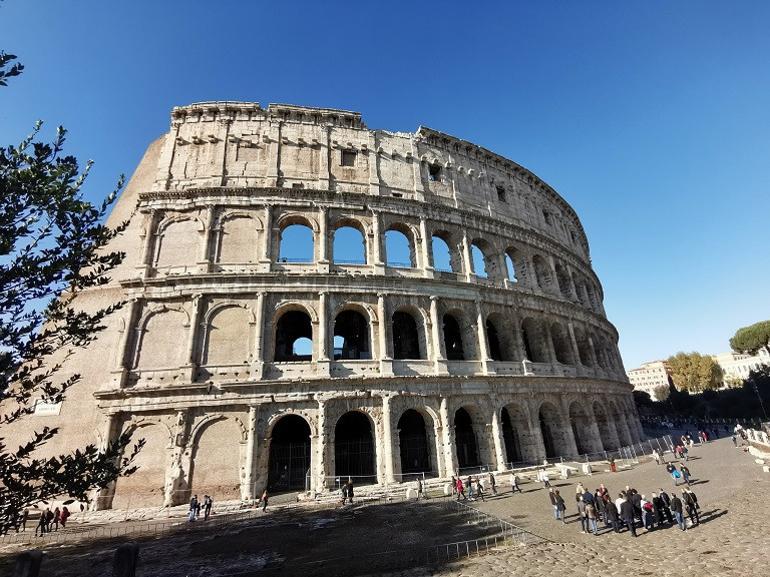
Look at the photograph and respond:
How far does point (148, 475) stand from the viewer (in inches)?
567

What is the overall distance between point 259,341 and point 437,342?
8272 millimetres

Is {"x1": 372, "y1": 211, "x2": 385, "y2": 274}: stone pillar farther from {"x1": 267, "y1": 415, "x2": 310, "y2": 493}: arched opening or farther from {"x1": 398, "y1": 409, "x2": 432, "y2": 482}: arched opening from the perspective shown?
{"x1": 267, "y1": 415, "x2": 310, "y2": 493}: arched opening

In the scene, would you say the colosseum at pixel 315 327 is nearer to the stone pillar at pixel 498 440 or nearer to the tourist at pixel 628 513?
the stone pillar at pixel 498 440

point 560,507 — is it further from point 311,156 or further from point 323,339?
point 311,156

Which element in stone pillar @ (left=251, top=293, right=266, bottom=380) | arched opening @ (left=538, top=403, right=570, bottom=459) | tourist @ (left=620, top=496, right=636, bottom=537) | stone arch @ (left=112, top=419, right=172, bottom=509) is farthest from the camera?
arched opening @ (left=538, top=403, right=570, bottom=459)

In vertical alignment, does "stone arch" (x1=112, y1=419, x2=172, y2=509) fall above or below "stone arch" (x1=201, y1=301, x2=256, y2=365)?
below

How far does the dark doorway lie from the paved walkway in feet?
20.1

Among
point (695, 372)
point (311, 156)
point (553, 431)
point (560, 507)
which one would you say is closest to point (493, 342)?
point (553, 431)

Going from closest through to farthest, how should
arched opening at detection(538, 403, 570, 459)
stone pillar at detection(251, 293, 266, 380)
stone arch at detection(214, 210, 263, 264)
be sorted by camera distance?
stone pillar at detection(251, 293, 266, 380), stone arch at detection(214, 210, 263, 264), arched opening at detection(538, 403, 570, 459)

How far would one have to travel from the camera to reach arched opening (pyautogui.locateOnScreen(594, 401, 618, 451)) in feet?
76.9

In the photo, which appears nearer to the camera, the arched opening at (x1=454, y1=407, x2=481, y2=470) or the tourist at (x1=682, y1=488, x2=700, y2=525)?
the tourist at (x1=682, y1=488, x2=700, y2=525)

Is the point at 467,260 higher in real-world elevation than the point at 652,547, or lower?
higher

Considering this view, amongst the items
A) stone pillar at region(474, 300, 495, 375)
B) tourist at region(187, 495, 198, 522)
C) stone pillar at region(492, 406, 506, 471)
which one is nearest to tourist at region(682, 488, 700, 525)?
stone pillar at region(492, 406, 506, 471)

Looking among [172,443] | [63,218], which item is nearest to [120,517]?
[172,443]
